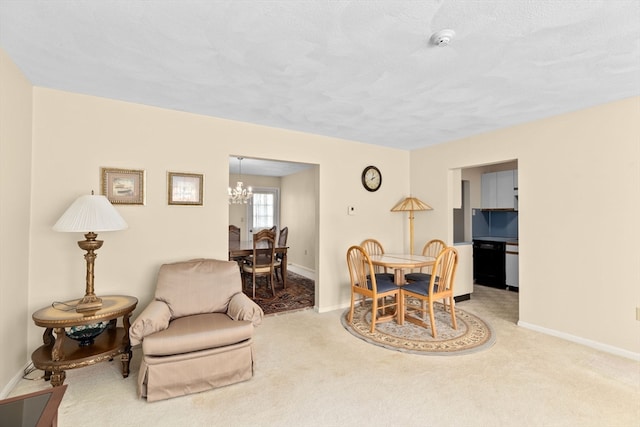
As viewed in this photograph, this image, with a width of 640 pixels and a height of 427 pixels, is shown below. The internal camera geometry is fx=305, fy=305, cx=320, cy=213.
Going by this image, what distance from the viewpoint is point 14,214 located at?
222 cm

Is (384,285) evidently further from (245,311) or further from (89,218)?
(89,218)

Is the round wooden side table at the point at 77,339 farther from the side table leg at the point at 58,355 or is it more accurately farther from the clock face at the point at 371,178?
the clock face at the point at 371,178

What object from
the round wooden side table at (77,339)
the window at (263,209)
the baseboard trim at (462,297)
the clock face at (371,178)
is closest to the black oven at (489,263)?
the baseboard trim at (462,297)

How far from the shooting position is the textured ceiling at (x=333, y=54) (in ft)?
5.22

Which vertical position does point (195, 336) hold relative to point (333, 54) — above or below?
below

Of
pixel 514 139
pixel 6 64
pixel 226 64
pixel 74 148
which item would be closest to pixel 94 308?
pixel 74 148

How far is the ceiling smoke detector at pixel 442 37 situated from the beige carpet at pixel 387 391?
2.31m

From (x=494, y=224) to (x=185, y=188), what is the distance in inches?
218

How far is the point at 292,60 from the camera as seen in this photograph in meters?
2.09

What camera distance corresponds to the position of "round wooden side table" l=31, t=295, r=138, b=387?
209 centimetres

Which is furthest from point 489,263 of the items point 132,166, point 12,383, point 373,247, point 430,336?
point 12,383

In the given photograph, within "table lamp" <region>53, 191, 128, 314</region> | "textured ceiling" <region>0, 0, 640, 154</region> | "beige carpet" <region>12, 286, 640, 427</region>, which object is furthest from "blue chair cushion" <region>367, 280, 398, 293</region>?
"table lamp" <region>53, 191, 128, 314</region>

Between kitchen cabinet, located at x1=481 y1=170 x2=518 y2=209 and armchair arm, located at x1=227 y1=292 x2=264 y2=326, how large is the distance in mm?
4747

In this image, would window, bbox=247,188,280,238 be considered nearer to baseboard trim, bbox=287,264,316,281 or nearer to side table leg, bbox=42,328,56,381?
baseboard trim, bbox=287,264,316,281
